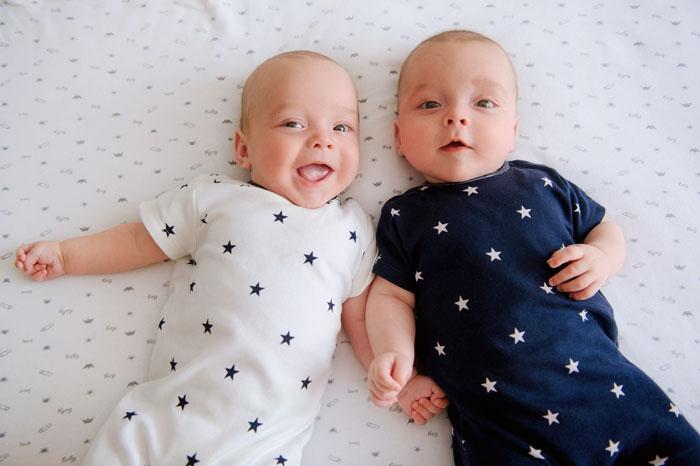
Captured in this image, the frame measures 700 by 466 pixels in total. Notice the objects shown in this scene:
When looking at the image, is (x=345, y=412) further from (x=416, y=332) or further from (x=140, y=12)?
(x=140, y=12)

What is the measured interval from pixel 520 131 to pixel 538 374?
69cm

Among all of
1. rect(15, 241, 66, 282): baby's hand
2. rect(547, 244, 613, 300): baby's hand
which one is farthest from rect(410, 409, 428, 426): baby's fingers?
rect(15, 241, 66, 282): baby's hand

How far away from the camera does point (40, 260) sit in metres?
1.23

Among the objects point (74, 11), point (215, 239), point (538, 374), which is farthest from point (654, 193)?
point (74, 11)

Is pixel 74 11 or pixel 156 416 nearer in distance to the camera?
pixel 156 416

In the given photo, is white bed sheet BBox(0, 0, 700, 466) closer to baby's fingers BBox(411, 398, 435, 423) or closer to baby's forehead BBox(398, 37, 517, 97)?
baby's fingers BBox(411, 398, 435, 423)

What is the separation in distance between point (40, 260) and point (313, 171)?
68cm

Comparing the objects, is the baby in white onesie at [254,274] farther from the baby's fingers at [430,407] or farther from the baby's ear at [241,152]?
the baby's fingers at [430,407]

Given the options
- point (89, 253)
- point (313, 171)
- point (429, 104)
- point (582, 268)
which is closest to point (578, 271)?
point (582, 268)

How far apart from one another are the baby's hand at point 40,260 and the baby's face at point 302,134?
492 millimetres

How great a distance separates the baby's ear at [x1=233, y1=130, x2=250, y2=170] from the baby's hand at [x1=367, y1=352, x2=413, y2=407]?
59 cm

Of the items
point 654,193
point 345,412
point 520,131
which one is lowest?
point 345,412

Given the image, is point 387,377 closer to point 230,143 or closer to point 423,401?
point 423,401

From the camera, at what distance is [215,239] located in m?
1.20
